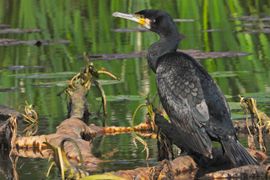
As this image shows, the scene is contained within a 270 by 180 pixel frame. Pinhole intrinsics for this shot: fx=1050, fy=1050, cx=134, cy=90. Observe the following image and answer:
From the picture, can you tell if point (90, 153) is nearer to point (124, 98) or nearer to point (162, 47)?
point (162, 47)

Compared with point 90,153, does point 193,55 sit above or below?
above

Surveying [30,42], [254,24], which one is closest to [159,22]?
[30,42]

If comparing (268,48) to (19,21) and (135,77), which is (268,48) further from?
(19,21)

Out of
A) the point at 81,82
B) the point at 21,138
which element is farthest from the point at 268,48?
the point at 21,138

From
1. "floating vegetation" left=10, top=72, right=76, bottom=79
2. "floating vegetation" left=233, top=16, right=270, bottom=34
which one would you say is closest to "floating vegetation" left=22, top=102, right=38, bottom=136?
"floating vegetation" left=10, top=72, right=76, bottom=79

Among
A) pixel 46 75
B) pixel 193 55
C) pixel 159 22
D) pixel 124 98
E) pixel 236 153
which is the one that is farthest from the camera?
pixel 193 55

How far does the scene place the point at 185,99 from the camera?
28.3ft

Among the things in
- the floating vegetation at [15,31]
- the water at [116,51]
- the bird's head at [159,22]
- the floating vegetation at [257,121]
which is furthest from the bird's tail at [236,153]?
the floating vegetation at [15,31]

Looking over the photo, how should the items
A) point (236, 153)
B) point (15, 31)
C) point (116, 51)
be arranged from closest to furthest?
point (236, 153)
point (116, 51)
point (15, 31)

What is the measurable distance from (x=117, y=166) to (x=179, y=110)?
2.46ft

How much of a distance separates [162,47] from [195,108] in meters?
1.31

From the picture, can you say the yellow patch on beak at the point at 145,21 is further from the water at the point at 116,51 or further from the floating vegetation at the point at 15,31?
the floating vegetation at the point at 15,31

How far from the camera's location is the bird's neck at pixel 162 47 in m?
9.64

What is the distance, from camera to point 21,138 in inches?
365
